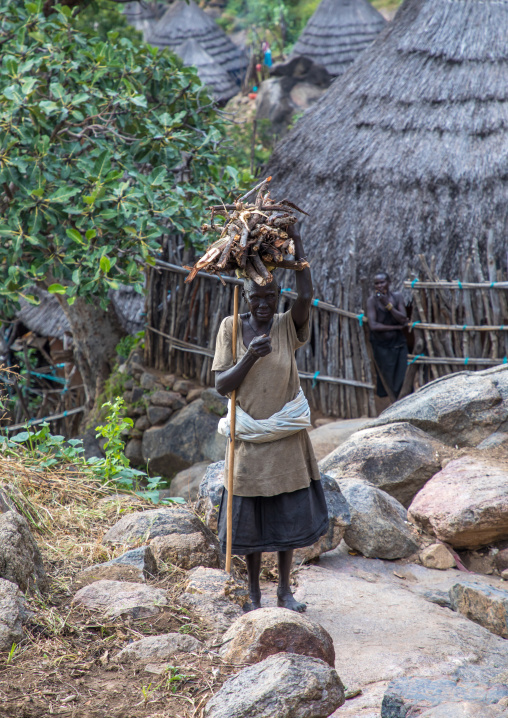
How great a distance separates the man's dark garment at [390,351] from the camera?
22.4ft

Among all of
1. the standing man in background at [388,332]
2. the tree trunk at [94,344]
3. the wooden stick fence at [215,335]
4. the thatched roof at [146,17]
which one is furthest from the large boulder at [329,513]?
the thatched roof at [146,17]

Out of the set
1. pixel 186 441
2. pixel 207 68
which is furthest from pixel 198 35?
pixel 186 441

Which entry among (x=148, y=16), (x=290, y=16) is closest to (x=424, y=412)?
(x=290, y=16)

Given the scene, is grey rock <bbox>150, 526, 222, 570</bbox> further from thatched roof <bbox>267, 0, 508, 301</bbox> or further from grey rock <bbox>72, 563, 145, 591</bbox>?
thatched roof <bbox>267, 0, 508, 301</bbox>

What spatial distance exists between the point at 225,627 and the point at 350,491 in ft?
5.00

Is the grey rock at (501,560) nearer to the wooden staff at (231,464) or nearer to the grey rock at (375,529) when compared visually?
the grey rock at (375,529)

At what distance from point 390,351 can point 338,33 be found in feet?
41.9

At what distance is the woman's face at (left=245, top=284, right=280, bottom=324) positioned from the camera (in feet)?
9.25

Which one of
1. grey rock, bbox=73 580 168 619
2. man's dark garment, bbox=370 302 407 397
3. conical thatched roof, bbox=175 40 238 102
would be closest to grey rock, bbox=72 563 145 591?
grey rock, bbox=73 580 168 619

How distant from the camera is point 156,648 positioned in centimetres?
246

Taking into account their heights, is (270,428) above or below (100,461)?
above

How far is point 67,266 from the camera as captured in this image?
551 cm

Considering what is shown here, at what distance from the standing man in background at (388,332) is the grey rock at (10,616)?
4.78m

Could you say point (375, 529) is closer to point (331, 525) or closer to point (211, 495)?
point (331, 525)
